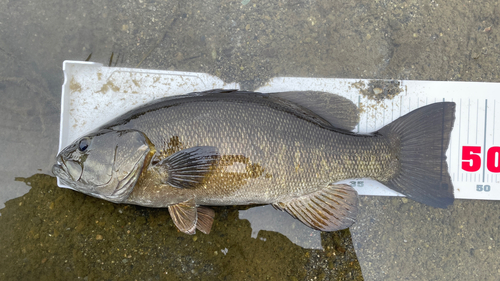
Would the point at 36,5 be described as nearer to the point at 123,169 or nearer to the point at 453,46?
the point at 123,169

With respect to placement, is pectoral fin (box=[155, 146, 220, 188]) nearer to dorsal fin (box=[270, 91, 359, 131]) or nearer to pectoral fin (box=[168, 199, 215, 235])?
pectoral fin (box=[168, 199, 215, 235])

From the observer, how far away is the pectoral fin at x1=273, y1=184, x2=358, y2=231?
203 centimetres

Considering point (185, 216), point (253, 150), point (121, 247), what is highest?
point (253, 150)

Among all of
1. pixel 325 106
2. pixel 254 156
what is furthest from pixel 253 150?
pixel 325 106

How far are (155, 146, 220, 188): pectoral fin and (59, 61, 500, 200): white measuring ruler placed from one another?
728 millimetres

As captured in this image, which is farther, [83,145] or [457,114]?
[457,114]

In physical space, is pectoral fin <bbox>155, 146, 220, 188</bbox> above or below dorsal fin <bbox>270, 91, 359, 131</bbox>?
below

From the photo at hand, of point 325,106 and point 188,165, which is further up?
point 325,106

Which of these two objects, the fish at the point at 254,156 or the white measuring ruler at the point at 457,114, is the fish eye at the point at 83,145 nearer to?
the fish at the point at 254,156

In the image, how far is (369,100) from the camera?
2344 mm

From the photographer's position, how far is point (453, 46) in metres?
2.38

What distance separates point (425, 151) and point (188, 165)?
165cm

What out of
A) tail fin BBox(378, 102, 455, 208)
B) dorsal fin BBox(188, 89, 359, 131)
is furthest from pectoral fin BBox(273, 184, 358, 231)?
dorsal fin BBox(188, 89, 359, 131)

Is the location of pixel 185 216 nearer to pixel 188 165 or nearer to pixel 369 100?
pixel 188 165
